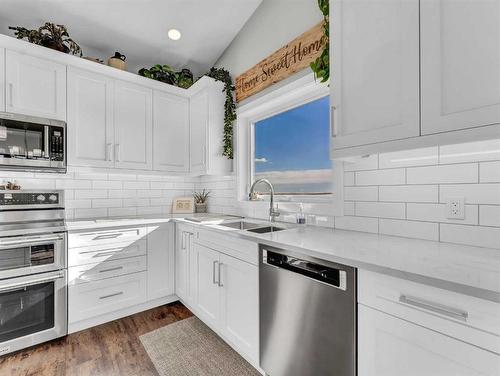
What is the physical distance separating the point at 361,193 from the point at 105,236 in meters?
2.12

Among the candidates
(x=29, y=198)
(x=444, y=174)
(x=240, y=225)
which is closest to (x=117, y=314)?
(x=29, y=198)

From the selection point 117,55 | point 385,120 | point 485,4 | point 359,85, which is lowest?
point 385,120

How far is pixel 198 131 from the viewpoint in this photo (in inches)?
113

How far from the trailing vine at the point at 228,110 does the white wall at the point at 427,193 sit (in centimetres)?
135

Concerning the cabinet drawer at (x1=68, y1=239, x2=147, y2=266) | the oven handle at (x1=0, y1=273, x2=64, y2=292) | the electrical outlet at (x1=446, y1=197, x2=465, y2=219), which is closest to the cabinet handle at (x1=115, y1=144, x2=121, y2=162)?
the cabinet drawer at (x1=68, y1=239, x2=147, y2=266)

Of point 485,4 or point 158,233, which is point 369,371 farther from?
point 158,233

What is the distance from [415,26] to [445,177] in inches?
29.0

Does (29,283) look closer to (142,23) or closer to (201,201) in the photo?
(201,201)

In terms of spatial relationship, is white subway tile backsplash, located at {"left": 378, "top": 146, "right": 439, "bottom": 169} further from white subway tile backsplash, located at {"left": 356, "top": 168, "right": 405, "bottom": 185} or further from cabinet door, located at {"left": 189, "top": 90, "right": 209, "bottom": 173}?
cabinet door, located at {"left": 189, "top": 90, "right": 209, "bottom": 173}

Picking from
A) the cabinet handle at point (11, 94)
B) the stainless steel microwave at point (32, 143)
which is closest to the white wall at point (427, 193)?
the stainless steel microwave at point (32, 143)

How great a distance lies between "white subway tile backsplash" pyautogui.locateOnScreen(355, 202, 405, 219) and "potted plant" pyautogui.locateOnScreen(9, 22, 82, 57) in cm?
282

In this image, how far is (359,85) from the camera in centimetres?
131

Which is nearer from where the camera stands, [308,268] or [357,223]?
[308,268]

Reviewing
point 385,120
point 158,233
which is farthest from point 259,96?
point 158,233
